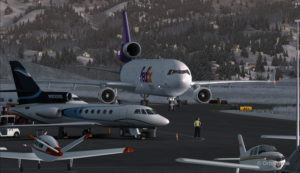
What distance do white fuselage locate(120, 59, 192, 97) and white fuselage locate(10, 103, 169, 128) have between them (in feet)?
90.2

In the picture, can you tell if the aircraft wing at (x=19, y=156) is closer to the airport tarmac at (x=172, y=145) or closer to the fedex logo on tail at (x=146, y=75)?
the airport tarmac at (x=172, y=145)

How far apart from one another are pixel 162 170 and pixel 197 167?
274 cm

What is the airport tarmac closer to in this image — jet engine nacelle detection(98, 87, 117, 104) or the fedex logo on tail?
the fedex logo on tail

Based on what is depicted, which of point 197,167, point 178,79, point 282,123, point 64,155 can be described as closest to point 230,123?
point 282,123

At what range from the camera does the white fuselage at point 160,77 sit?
288 ft

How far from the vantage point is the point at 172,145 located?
52719mm

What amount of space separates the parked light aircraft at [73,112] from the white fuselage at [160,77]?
21727 mm

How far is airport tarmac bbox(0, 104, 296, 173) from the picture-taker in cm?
3872

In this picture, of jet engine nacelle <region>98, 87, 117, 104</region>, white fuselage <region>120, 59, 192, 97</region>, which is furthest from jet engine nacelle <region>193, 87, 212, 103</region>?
jet engine nacelle <region>98, 87, 117, 104</region>

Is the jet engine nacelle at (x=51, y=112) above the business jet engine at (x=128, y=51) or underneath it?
underneath

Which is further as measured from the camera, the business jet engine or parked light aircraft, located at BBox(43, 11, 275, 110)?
the business jet engine

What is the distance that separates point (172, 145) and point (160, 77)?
3789cm

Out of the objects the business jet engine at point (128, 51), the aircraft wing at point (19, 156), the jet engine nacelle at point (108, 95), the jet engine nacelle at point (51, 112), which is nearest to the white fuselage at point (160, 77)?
the jet engine nacelle at point (108, 95)

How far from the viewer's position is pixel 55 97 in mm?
65312
